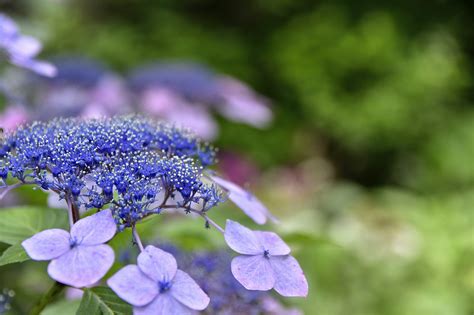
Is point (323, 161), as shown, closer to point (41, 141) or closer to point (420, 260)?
point (420, 260)

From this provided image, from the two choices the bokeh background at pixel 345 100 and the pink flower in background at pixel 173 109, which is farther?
the bokeh background at pixel 345 100

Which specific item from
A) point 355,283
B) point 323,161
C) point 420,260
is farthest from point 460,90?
point 355,283

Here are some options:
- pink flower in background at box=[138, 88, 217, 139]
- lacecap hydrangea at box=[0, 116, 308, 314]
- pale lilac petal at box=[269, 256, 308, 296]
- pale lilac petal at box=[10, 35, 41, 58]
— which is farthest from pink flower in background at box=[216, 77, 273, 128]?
pale lilac petal at box=[269, 256, 308, 296]

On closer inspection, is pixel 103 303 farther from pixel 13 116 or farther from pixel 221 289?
pixel 13 116

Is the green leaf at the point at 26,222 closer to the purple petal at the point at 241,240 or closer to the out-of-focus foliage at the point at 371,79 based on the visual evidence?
the purple petal at the point at 241,240

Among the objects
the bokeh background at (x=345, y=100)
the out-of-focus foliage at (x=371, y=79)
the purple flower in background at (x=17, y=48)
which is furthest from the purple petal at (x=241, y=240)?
the out-of-focus foliage at (x=371, y=79)

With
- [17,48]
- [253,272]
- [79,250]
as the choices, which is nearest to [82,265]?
[79,250]

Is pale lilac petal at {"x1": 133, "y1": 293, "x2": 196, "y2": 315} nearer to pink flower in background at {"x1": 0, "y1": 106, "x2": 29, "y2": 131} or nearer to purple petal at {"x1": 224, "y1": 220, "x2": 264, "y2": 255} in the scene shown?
purple petal at {"x1": 224, "y1": 220, "x2": 264, "y2": 255}

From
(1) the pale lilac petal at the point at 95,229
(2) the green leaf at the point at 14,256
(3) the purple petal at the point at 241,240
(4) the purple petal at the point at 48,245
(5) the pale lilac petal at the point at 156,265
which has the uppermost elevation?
(3) the purple petal at the point at 241,240
